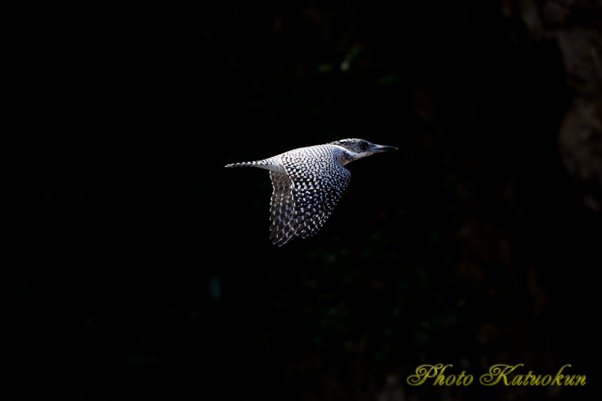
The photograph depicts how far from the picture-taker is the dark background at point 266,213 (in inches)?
153

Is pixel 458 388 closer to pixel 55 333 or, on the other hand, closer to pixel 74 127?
pixel 55 333

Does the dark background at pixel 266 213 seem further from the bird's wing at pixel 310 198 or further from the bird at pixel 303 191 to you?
the bird's wing at pixel 310 198

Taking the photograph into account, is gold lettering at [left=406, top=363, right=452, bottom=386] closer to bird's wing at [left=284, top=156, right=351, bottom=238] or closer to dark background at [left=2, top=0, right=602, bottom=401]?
dark background at [left=2, top=0, right=602, bottom=401]

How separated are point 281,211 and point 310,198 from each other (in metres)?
0.18

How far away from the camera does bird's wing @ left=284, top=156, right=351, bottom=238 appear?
2.35 meters

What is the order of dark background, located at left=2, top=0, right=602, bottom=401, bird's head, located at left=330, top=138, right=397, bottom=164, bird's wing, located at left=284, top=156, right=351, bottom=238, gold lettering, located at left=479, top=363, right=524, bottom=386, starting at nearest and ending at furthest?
1. bird's wing, located at left=284, top=156, right=351, bottom=238
2. bird's head, located at left=330, top=138, right=397, bottom=164
3. dark background, located at left=2, top=0, right=602, bottom=401
4. gold lettering, located at left=479, top=363, right=524, bottom=386

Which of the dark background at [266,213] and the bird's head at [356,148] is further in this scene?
the dark background at [266,213]

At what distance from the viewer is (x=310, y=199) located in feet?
7.75

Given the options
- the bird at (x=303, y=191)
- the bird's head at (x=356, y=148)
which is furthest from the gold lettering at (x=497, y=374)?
the bird at (x=303, y=191)

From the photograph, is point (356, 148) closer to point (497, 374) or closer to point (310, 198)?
point (310, 198)

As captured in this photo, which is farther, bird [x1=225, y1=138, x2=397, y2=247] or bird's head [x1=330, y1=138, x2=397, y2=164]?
bird's head [x1=330, y1=138, x2=397, y2=164]

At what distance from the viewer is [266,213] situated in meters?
4.14

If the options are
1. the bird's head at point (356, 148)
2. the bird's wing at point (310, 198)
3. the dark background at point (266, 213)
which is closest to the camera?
the bird's wing at point (310, 198)

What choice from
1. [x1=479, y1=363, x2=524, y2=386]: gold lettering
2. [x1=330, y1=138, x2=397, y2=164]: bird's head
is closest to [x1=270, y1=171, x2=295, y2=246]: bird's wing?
[x1=330, y1=138, x2=397, y2=164]: bird's head
